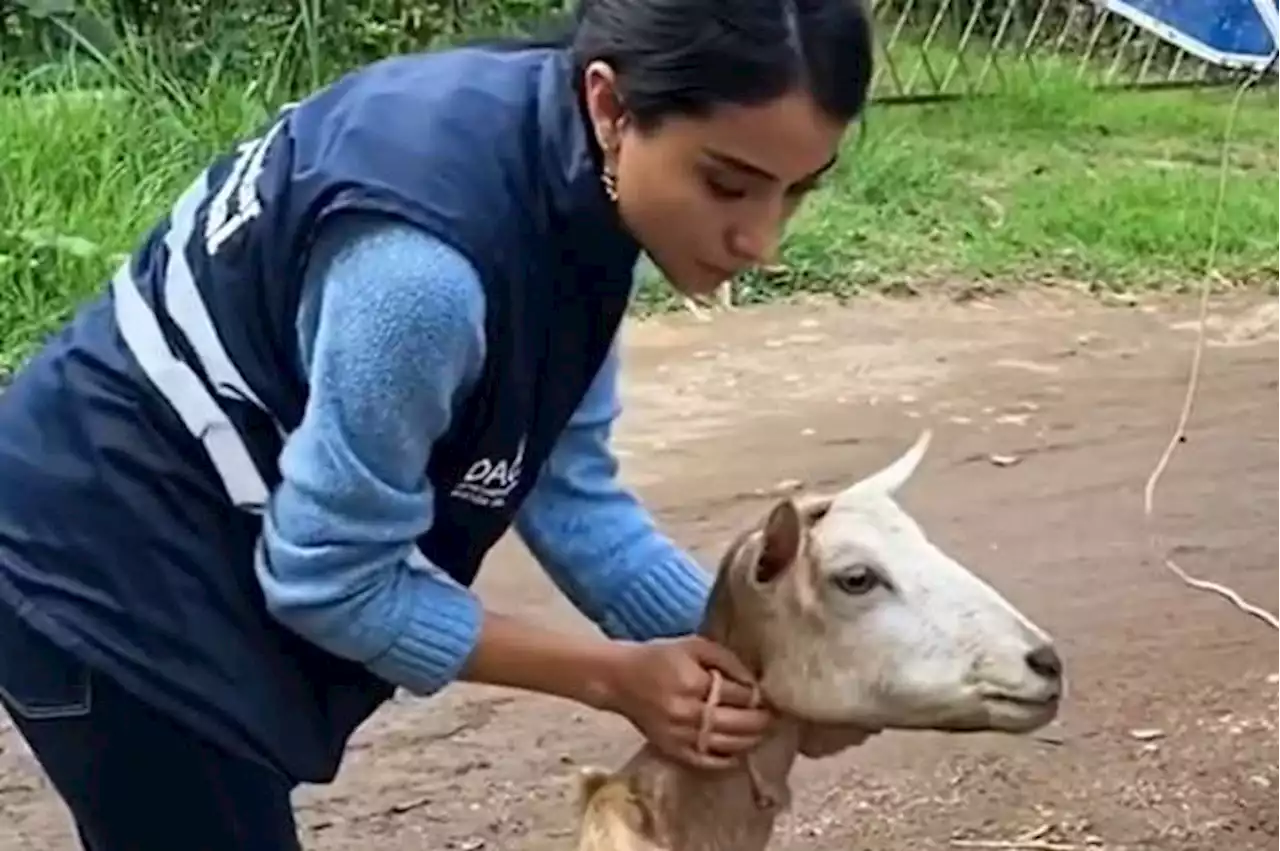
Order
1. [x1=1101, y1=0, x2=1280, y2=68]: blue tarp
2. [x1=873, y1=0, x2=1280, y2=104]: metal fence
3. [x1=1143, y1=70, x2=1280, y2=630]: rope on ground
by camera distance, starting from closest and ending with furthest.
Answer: [x1=1143, y1=70, x2=1280, y2=630]: rope on ground → [x1=873, y1=0, x2=1280, y2=104]: metal fence → [x1=1101, y1=0, x2=1280, y2=68]: blue tarp

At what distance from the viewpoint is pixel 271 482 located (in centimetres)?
164

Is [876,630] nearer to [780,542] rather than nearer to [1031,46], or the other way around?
[780,542]

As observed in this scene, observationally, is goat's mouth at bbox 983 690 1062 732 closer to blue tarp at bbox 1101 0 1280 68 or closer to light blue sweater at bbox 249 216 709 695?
light blue sweater at bbox 249 216 709 695

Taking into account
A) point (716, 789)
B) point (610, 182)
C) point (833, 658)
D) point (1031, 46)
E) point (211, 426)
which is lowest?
point (1031, 46)

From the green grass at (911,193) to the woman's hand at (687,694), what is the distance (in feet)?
9.24

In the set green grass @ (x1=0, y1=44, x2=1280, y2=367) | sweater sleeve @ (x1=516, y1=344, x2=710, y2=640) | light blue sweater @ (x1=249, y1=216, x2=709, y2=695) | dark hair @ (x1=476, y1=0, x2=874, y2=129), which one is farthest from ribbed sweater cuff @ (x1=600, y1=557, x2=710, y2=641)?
green grass @ (x1=0, y1=44, x2=1280, y2=367)

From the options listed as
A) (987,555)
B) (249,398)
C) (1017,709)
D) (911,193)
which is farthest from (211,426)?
(911,193)

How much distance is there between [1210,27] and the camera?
26.8 ft

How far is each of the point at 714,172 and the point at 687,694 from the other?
352 millimetres

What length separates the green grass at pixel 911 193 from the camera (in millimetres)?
4742

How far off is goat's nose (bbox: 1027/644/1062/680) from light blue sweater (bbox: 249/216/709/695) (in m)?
0.35

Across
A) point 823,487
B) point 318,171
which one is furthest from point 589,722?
point 318,171

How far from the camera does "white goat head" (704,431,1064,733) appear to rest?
1552 millimetres

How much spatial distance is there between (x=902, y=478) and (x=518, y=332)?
0.30 meters
